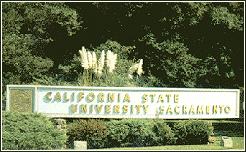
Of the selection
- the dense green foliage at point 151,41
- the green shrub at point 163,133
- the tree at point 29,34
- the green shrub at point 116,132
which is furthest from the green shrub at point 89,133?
the tree at point 29,34

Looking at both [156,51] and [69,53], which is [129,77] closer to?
[156,51]

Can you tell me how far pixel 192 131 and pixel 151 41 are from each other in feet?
22.0

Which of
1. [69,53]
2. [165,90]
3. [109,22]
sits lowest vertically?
[165,90]

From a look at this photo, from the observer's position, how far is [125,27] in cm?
1942

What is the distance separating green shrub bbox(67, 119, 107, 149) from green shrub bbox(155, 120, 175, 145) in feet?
5.20

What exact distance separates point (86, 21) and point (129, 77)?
17.3ft

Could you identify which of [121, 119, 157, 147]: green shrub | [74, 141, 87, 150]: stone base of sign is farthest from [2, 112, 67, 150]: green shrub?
[121, 119, 157, 147]: green shrub

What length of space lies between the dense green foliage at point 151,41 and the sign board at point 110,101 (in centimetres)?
479

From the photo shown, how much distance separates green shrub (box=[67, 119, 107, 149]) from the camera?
12.2m

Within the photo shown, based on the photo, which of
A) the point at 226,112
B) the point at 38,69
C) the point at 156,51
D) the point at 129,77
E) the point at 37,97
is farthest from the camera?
the point at 38,69

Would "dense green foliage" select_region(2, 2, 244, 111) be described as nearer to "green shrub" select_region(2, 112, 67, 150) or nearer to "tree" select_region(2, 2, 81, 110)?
"tree" select_region(2, 2, 81, 110)

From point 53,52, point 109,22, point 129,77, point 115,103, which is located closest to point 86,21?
point 109,22

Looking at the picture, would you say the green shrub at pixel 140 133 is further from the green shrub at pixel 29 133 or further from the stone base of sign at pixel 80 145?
the green shrub at pixel 29 133

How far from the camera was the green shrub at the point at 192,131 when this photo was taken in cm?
1280
